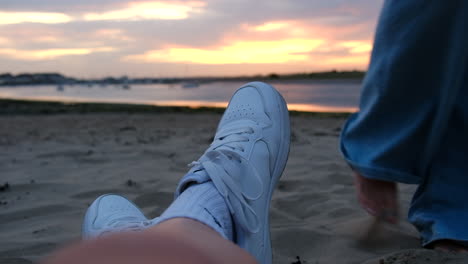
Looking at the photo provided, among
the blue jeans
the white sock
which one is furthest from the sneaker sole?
the blue jeans

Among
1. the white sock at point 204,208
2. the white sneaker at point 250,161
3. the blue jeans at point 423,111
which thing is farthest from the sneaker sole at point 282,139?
the blue jeans at point 423,111

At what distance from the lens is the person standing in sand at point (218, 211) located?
667 mm

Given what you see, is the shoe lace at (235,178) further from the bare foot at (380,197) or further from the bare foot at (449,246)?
the bare foot at (449,246)

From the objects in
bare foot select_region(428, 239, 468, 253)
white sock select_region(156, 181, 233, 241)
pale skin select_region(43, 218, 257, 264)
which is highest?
pale skin select_region(43, 218, 257, 264)

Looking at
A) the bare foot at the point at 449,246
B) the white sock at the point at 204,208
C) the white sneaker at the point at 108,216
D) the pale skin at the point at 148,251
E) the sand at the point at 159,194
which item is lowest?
the sand at the point at 159,194

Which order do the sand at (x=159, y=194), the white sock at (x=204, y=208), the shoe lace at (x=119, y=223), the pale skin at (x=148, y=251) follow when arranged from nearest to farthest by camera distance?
the pale skin at (x=148, y=251), the white sock at (x=204, y=208), the shoe lace at (x=119, y=223), the sand at (x=159, y=194)

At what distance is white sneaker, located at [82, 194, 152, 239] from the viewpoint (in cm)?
119

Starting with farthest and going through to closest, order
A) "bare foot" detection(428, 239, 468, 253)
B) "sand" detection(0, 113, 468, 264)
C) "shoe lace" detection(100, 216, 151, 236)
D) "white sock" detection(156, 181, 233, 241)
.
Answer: "sand" detection(0, 113, 468, 264) < "bare foot" detection(428, 239, 468, 253) < "shoe lace" detection(100, 216, 151, 236) < "white sock" detection(156, 181, 233, 241)

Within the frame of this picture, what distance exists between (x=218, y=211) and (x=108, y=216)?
373 mm

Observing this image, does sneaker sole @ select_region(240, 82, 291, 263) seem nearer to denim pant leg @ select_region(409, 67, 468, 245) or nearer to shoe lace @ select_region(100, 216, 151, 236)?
shoe lace @ select_region(100, 216, 151, 236)

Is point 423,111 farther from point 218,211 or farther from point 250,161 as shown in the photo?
point 218,211

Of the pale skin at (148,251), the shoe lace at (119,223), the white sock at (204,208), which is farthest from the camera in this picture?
the shoe lace at (119,223)

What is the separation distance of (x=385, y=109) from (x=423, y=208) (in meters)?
0.33

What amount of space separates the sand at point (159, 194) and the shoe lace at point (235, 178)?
0.27 m
